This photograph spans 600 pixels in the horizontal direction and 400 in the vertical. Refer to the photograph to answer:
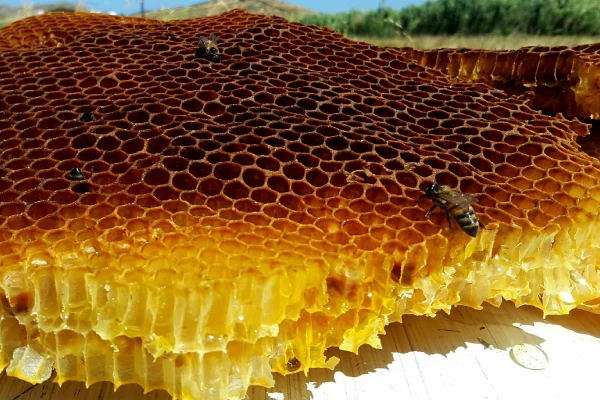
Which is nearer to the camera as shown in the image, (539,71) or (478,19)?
(539,71)

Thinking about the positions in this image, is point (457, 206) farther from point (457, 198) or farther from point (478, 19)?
point (478, 19)

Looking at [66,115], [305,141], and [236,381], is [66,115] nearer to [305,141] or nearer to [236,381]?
[305,141]

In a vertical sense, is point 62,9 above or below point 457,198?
below

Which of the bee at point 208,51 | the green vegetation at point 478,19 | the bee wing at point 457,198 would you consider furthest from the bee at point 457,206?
the green vegetation at point 478,19

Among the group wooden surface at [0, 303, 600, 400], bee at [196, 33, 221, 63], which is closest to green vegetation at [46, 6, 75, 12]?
bee at [196, 33, 221, 63]

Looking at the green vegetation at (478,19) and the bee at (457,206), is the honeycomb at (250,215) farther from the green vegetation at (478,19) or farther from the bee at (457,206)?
the green vegetation at (478,19)

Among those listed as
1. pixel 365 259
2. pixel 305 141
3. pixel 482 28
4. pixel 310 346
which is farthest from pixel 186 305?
pixel 482 28

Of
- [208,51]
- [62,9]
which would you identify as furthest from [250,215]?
[62,9]
